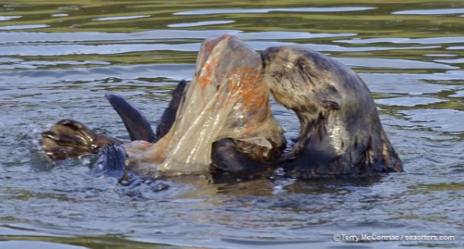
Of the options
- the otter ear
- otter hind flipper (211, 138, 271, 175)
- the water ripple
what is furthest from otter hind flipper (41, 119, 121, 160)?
the water ripple

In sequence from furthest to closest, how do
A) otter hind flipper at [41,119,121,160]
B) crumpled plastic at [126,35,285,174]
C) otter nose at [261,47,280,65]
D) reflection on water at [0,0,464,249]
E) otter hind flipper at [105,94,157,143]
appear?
otter hind flipper at [105,94,157,143], otter hind flipper at [41,119,121,160], otter nose at [261,47,280,65], crumpled plastic at [126,35,285,174], reflection on water at [0,0,464,249]

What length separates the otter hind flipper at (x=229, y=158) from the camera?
583 centimetres

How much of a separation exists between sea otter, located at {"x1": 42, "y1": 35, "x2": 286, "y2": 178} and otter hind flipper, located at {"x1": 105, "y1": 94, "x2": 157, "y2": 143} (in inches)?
12.3

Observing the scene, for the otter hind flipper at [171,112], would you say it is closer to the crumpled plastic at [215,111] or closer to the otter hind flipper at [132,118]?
the otter hind flipper at [132,118]

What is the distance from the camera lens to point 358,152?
611cm

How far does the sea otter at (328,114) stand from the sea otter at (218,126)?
0.15 metres

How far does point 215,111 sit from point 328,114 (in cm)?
74

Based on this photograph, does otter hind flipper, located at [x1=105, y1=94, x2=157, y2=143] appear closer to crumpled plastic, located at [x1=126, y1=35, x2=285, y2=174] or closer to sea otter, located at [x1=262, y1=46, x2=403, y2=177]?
crumpled plastic, located at [x1=126, y1=35, x2=285, y2=174]

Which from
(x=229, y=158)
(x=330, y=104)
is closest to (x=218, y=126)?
(x=229, y=158)

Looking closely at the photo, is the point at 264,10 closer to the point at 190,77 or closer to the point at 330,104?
the point at 190,77

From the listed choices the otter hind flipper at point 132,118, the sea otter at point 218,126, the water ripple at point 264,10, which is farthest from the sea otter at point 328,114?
the water ripple at point 264,10

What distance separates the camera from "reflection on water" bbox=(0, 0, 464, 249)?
4.91 metres

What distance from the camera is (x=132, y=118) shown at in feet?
21.0

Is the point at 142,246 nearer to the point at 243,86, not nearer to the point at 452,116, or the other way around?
the point at 243,86
